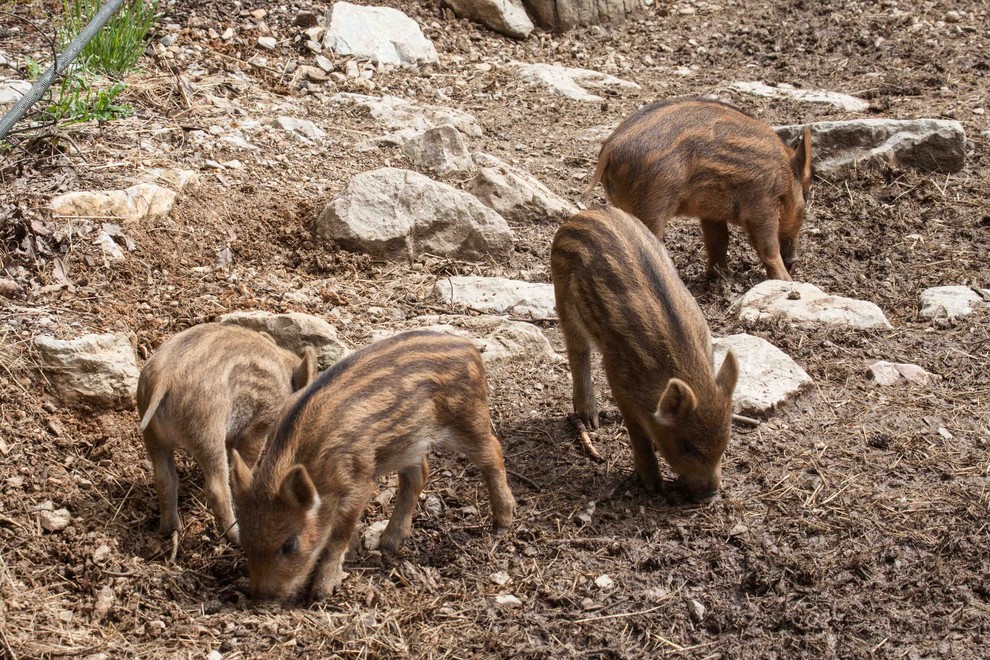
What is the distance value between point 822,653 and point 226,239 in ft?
13.5

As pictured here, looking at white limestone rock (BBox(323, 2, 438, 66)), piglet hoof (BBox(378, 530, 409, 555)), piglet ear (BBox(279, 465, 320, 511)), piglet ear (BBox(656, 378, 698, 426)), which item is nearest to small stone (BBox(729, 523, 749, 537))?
piglet ear (BBox(656, 378, 698, 426))

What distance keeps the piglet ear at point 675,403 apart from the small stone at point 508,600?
1108 mm

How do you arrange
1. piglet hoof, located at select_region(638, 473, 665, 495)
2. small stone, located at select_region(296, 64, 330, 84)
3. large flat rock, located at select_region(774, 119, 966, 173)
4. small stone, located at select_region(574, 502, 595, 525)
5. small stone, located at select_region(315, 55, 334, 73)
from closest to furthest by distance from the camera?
small stone, located at select_region(574, 502, 595, 525), piglet hoof, located at select_region(638, 473, 665, 495), large flat rock, located at select_region(774, 119, 966, 173), small stone, located at select_region(296, 64, 330, 84), small stone, located at select_region(315, 55, 334, 73)

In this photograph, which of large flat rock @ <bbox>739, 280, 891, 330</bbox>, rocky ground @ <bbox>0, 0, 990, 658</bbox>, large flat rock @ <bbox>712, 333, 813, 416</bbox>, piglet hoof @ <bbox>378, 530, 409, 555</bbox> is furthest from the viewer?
large flat rock @ <bbox>739, 280, 891, 330</bbox>

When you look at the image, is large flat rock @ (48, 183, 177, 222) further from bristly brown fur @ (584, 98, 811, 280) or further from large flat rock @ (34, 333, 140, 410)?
bristly brown fur @ (584, 98, 811, 280)

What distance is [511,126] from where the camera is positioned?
907cm

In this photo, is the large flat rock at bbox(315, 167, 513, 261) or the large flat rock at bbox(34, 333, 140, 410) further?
the large flat rock at bbox(315, 167, 513, 261)

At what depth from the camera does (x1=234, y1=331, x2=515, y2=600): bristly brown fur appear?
4148 millimetres

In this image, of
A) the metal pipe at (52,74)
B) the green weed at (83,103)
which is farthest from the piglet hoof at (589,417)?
the green weed at (83,103)

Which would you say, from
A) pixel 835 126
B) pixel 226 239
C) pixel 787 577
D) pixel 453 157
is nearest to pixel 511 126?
pixel 453 157

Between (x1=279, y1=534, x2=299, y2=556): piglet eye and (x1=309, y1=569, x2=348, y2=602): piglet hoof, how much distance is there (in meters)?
0.21

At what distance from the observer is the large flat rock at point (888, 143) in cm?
837

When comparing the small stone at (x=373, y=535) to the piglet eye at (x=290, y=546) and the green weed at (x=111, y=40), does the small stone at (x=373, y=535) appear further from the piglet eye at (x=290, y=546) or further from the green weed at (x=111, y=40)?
the green weed at (x=111, y=40)

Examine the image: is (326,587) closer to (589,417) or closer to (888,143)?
(589,417)
